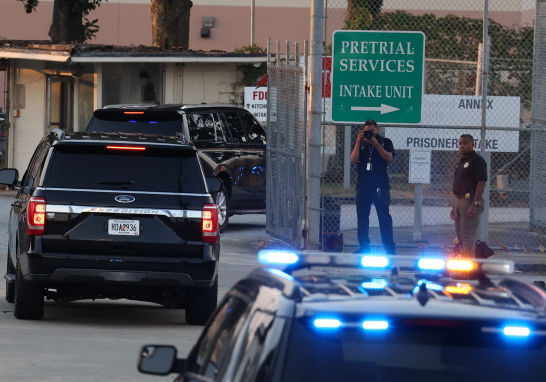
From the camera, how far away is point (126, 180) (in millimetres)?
8469

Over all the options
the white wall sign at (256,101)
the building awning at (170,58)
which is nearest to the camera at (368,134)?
the white wall sign at (256,101)

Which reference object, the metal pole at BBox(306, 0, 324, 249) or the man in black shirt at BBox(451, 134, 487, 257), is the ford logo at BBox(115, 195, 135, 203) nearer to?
the man in black shirt at BBox(451, 134, 487, 257)

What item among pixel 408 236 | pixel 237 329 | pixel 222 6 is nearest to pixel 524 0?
pixel 408 236

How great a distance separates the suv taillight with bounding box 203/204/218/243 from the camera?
8367 mm

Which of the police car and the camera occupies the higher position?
the camera

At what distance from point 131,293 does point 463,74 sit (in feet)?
38.6

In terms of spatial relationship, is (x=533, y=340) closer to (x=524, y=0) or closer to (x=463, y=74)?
(x=463, y=74)

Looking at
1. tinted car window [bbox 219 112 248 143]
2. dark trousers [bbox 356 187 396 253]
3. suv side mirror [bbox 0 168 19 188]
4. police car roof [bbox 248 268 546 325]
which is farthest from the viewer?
tinted car window [bbox 219 112 248 143]

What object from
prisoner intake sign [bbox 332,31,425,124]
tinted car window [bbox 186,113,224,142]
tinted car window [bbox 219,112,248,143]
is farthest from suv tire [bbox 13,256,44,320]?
tinted car window [bbox 219,112,248,143]

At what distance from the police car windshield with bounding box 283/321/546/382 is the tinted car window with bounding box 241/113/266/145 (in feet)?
46.3

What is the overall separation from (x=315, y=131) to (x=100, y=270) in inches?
271

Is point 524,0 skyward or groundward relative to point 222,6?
groundward

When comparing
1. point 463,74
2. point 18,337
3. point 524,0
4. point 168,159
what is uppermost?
point 524,0

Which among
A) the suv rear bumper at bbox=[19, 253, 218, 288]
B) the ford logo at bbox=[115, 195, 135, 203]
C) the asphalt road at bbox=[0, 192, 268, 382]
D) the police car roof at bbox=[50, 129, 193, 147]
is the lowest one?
the asphalt road at bbox=[0, 192, 268, 382]
